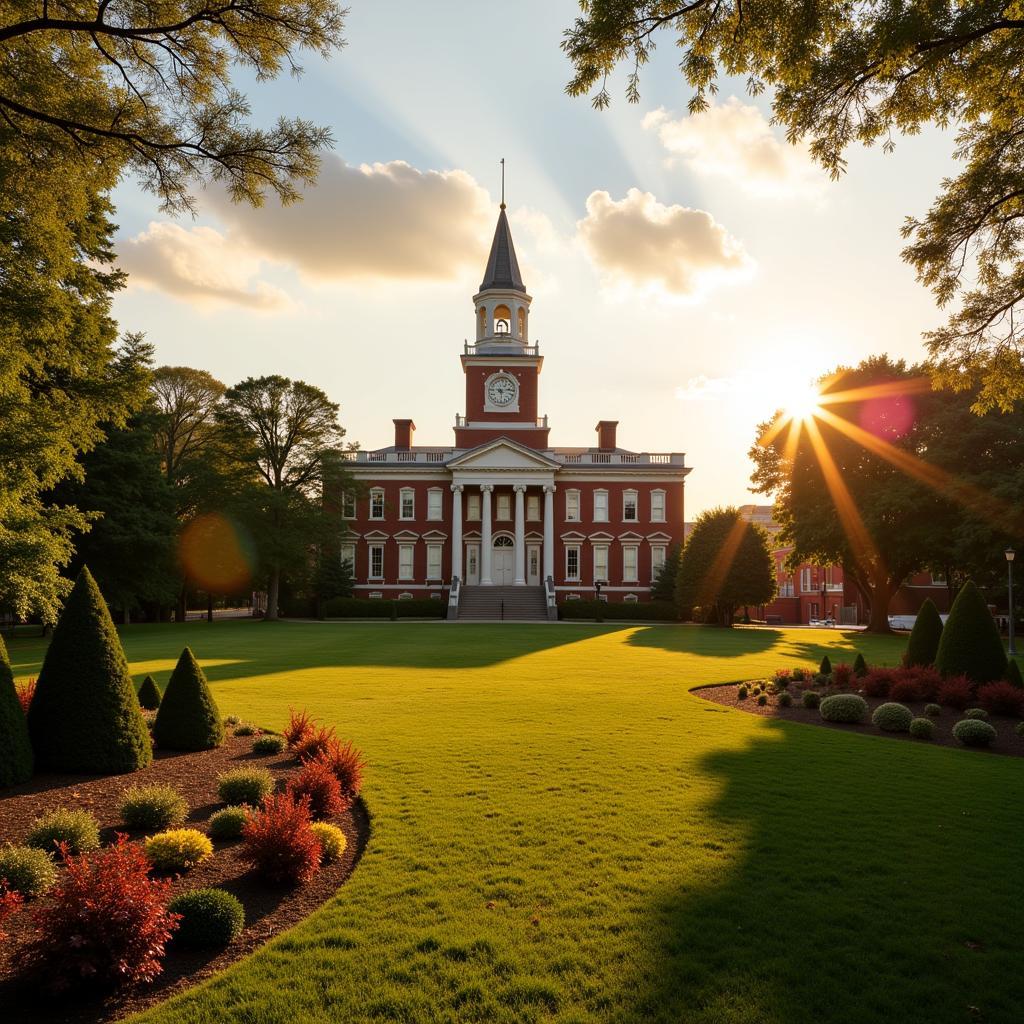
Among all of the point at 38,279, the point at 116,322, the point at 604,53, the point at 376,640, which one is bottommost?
the point at 376,640

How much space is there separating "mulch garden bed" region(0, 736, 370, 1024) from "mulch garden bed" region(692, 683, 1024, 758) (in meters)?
9.79

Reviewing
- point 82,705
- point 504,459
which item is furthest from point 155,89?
point 504,459

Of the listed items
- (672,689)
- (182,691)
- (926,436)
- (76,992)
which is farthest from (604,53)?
(926,436)

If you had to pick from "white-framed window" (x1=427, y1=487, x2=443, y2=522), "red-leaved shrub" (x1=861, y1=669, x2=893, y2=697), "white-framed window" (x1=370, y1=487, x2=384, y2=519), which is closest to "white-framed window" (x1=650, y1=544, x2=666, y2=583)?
"white-framed window" (x1=427, y1=487, x2=443, y2=522)

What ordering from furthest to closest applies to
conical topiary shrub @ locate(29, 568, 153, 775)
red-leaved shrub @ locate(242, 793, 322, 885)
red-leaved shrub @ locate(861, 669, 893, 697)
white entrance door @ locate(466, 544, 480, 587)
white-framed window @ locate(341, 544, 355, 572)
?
white-framed window @ locate(341, 544, 355, 572), white entrance door @ locate(466, 544, 480, 587), red-leaved shrub @ locate(861, 669, 893, 697), conical topiary shrub @ locate(29, 568, 153, 775), red-leaved shrub @ locate(242, 793, 322, 885)

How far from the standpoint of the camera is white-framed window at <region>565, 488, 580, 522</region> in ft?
191

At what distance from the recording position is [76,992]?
472 centimetres

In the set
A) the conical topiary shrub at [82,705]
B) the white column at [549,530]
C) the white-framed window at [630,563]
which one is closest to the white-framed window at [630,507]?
the white-framed window at [630,563]

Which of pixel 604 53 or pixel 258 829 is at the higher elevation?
pixel 604 53

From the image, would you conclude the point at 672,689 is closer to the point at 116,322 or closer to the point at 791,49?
the point at 791,49

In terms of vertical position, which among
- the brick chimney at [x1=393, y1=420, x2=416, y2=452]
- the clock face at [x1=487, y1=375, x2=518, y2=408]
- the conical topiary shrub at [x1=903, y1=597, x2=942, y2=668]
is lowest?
the conical topiary shrub at [x1=903, y1=597, x2=942, y2=668]

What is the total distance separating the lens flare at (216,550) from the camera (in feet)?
154

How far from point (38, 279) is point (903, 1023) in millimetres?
19414

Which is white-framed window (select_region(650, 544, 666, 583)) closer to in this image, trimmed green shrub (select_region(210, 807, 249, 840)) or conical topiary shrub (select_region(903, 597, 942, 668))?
conical topiary shrub (select_region(903, 597, 942, 668))
